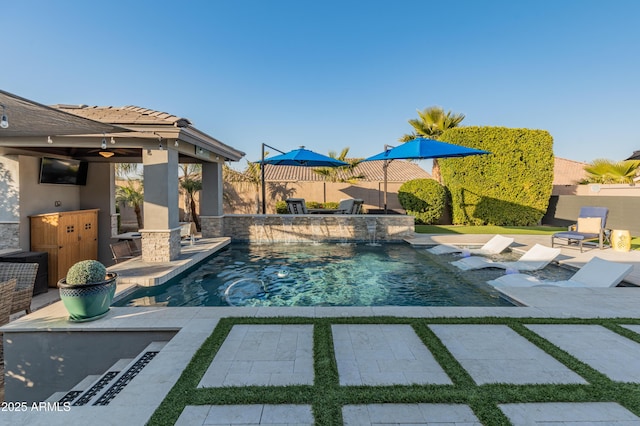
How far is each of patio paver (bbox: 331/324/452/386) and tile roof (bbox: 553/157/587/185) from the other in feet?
93.8

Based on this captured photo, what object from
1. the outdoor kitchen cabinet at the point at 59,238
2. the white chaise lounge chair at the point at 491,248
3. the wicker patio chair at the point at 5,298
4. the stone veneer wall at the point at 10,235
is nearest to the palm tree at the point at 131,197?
the outdoor kitchen cabinet at the point at 59,238

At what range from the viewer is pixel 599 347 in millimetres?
3531

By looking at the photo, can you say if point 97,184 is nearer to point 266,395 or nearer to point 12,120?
point 12,120

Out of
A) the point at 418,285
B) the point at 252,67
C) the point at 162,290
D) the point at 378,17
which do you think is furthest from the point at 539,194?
the point at 162,290

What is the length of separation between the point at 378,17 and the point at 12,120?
1234 cm

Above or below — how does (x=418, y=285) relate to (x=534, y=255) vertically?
below

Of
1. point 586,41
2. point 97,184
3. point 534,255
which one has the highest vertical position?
point 586,41

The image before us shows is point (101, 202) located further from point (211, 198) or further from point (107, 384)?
point (107, 384)

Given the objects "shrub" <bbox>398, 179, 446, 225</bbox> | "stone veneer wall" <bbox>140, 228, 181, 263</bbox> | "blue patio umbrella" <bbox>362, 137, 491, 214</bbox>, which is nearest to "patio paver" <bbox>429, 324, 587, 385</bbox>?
"stone veneer wall" <bbox>140, 228, 181, 263</bbox>

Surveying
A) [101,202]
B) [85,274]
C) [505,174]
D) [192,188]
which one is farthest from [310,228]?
[505,174]

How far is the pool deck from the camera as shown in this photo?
2.35 m

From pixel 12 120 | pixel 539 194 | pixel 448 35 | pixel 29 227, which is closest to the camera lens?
pixel 12 120

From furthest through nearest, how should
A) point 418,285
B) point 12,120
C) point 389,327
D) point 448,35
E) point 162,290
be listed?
point 448,35 → point 418,285 → point 162,290 → point 12,120 → point 389,327

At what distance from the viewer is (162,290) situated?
20.0ft
